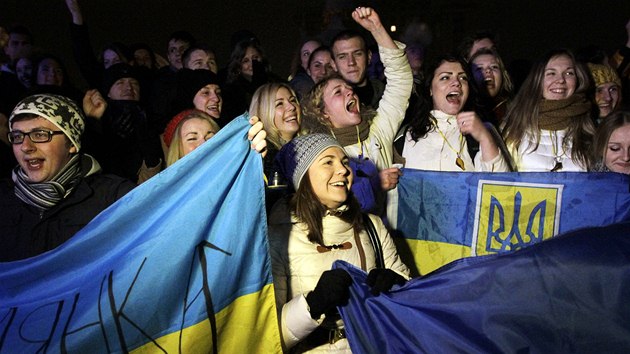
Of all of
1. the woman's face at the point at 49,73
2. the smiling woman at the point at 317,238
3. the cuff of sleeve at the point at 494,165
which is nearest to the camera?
the smiling woman at the point at 317,238

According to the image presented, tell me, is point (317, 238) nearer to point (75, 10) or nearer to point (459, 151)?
point (459, 151)

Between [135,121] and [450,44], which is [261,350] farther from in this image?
[450,44]

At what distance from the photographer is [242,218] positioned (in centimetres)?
262

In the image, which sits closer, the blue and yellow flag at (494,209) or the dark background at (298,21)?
the blue and yellow flag at (494,209)


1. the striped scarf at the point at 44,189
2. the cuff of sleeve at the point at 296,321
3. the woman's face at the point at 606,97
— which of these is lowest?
the cuff of sleeve at the point at 296,321

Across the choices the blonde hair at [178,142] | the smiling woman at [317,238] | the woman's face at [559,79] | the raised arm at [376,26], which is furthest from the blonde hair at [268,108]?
the woman's face at [559,79]

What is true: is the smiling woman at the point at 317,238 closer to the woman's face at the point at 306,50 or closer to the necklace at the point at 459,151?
the necklace at the point at 459,151

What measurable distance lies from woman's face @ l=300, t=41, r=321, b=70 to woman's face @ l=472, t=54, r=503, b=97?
176 cm

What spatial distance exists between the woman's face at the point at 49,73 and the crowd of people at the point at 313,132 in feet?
0.04

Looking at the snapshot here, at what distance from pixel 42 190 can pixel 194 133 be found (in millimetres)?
998

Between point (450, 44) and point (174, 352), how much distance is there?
8008mm

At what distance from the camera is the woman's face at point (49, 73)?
19.0 ft

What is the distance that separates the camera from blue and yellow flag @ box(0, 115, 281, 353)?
2.45 meters

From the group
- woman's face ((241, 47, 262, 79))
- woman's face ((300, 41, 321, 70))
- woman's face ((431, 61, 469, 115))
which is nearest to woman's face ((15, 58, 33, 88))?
woman's face ((241, 47, 262, 79))
